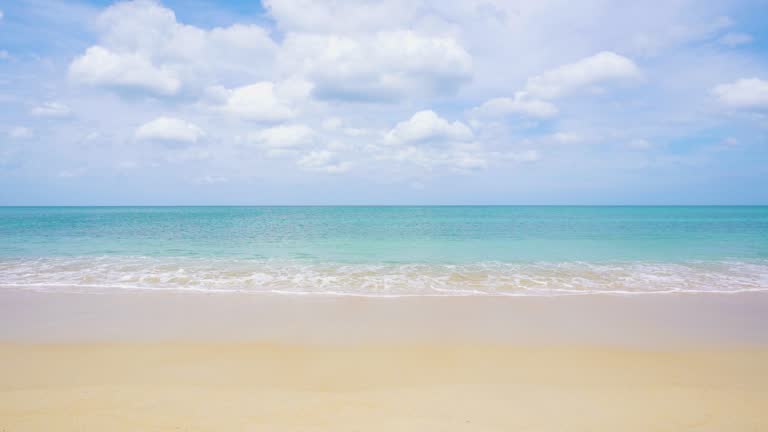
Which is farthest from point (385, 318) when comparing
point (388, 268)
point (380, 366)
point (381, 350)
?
point (388, 268)

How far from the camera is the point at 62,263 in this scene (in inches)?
598

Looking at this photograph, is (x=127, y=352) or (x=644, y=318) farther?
(x=644, y=318)

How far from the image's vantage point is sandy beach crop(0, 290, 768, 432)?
13.9 feet

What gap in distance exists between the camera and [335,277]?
13.0 meters

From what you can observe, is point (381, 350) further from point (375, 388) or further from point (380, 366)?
point (375, 388)

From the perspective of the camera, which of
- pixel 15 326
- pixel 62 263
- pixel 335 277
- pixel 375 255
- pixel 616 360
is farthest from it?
pixel 375 255

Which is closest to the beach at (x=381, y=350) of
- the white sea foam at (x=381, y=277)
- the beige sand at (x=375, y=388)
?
the beige sand at (x=375, y=388)

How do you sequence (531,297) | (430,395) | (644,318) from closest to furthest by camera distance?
1. (430,395)
2. (644,318)
3. (531,297)

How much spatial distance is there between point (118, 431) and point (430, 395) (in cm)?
352

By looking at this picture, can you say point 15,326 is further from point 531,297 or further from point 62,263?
point 531,297

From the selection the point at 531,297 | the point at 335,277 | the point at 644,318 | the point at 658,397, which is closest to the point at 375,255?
the point at 335,277

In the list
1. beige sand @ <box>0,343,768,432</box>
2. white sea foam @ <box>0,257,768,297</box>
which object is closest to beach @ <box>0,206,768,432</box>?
beige sand @ <box>0,343,768,432</box>

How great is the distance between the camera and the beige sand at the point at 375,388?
414cm

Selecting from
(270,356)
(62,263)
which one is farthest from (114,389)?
(62,263)
